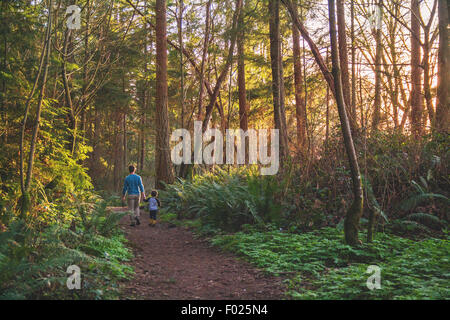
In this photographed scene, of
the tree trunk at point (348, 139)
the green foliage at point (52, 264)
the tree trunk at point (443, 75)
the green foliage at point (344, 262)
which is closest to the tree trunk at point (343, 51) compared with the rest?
the tree trunk at point (443, 75)

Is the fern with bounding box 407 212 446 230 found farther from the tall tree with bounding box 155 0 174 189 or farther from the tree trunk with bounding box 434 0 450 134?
the tall tree with bounding box 155 0 174 189

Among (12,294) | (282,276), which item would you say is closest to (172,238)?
(282,276)

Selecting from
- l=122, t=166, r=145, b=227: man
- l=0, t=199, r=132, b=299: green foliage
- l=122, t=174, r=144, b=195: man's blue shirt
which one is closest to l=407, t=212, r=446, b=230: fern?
l=0, t=199, r=132, b=299: green foliage

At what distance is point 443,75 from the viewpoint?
9.73 m

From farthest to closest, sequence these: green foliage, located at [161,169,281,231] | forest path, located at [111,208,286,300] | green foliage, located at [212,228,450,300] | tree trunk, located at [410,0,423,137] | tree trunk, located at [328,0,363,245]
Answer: tree trunk, located at [410,0,423,137], green foliage, located at [161,169,281,231], tree trunk, located at [328,0,363,245], forest path, located at [111,208,286,300], green foliage, located at [212,228,450,300]

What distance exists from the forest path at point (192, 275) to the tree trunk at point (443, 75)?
7.40 metres

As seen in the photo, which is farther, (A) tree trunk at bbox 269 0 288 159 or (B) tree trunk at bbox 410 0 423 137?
(A) tree trunk at bbox 269 0 288 159

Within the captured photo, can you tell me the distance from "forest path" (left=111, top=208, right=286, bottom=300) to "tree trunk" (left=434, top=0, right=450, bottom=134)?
24.3ft

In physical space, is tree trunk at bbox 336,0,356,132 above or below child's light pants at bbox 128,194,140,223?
above

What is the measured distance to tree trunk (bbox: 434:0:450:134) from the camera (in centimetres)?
948

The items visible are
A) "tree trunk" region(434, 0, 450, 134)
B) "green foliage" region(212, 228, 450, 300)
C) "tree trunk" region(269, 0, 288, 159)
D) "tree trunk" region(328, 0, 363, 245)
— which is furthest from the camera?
"tree trunk" region(269, 0, 288, 159)

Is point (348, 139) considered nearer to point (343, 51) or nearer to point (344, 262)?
point (344, 262)

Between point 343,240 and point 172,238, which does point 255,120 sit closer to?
point 172,238

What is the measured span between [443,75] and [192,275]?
9111mm
